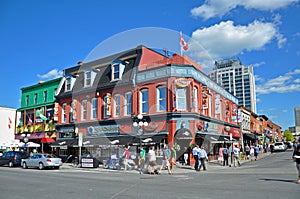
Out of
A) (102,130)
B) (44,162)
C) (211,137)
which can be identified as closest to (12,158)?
(44,162)

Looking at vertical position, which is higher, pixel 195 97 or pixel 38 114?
pixel 195 97

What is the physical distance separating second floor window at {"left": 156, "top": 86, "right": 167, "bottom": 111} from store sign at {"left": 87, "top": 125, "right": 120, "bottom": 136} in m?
4.67

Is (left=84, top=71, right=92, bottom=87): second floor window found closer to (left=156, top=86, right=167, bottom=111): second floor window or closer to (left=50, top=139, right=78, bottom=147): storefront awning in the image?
(left=50, top=139, right=78, bottom=147): storefront awning

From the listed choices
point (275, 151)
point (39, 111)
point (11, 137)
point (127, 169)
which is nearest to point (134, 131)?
point (127, 169)

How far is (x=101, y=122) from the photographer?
28.2 meters

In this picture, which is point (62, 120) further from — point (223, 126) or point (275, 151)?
point (275, 151)

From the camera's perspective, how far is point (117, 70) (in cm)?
2809

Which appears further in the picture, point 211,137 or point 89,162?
point 211,137

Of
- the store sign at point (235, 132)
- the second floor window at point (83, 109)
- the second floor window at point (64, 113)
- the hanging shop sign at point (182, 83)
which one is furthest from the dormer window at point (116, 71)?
the store sign at point (235, 132)

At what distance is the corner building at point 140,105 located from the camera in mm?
23781

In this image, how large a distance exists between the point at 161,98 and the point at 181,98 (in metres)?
1.73

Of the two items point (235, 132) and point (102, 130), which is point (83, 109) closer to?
point (102, 130)

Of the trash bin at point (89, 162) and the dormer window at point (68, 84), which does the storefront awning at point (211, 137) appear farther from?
the dormer window at point (68, 84)

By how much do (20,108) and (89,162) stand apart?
20.7 metres
